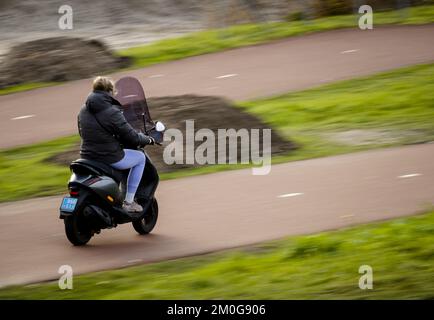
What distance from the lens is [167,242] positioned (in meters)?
10.7

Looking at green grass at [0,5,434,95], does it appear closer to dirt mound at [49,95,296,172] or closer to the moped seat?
dirt mound at [49,95,296,172]

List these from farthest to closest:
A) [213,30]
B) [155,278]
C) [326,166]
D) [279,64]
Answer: [213,30], [279,64], [326,166], [155,278]

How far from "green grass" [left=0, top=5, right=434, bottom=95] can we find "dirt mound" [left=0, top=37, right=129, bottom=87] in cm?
75

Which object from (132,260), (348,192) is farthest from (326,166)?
(132,260)

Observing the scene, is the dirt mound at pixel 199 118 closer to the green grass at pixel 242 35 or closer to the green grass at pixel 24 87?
the green grass at pixel 24 87

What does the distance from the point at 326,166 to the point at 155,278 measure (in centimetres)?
466

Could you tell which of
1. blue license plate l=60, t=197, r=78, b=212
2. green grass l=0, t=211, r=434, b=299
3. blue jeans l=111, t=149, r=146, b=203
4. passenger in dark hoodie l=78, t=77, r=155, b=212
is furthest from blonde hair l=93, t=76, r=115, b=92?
green grass l=0, t=211, r=434, b=299

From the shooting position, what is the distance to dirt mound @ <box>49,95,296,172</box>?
47.5 ft

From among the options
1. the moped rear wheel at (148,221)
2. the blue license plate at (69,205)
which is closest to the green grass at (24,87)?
the moped rear wheel at (148,221)

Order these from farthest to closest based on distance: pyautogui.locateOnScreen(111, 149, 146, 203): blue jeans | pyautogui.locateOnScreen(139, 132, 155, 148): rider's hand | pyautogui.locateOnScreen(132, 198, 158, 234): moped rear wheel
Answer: pyautogui.locateOnScreen(132, 198, 158, 234): moped rear wheel, pyautogui.locateOnScreen(111, 149, 146, 203): blue jeans, pyautogui.locateOnScreen(139, 132, 155, 148): rider's hand

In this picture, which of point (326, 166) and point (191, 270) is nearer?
point (191, 270)

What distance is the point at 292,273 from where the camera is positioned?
29.5ft

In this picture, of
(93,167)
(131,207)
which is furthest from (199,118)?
(93,167)

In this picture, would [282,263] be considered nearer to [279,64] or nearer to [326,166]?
[326,166]
